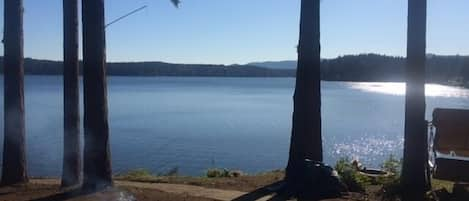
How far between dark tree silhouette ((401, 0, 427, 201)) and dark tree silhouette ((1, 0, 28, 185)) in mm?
7157

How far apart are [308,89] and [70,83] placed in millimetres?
4360

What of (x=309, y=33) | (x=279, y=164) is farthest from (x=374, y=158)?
(x=309, y=33)

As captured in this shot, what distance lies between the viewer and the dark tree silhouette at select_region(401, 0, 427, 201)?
343 inches

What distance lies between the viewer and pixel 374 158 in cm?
3278

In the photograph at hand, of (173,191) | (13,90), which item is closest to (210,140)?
(13,90)

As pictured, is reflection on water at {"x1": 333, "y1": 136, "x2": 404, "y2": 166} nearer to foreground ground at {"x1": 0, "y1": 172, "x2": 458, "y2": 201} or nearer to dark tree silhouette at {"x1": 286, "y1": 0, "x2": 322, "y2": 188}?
foreground ground at {"x1": 0, "y1": 172, "x2": 458, "y2": 201}

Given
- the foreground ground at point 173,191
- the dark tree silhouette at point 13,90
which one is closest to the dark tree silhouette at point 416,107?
the foreground ground at point 173,191

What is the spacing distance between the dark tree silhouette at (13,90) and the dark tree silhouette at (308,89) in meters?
5.17

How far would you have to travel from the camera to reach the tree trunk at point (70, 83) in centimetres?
1160

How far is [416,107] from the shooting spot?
8.72 m

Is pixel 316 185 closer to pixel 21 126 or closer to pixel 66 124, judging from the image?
pixel 66 124

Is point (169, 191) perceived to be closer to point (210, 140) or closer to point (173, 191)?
point (173, 191)

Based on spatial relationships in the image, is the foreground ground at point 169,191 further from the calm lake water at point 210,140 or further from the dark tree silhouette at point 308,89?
Result: the calm lake water at point 210,140

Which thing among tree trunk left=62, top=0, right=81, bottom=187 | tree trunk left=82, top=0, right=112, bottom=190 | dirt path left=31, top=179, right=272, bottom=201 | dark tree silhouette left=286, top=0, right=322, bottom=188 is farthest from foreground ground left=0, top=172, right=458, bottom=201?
dark tree silhouette left=286, top=0, right=322, bottom=188
